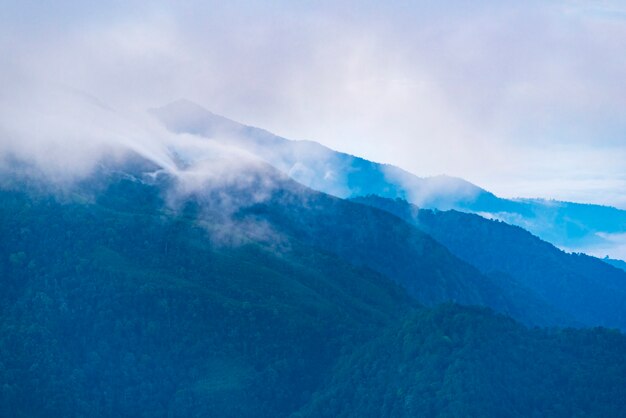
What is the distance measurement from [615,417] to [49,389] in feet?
494

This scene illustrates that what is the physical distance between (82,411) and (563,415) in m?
128

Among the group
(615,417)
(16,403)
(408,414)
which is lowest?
(16,403)

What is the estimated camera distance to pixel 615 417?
199875mm

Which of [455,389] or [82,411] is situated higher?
[455,389]

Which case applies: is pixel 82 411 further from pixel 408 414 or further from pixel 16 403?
pixel 408 414

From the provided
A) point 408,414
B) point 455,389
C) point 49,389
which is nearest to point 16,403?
point 49,389

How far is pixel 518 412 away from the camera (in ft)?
654

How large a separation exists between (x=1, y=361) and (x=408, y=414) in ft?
357

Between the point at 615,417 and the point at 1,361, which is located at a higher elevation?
the point at 615,417

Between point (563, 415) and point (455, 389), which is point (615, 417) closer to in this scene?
point (563, 415)

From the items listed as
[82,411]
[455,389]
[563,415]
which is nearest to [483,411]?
[455,389]

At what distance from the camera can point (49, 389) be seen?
199m

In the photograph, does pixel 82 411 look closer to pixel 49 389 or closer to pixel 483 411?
pixel 49 389

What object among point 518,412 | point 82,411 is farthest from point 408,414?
point 82,411
